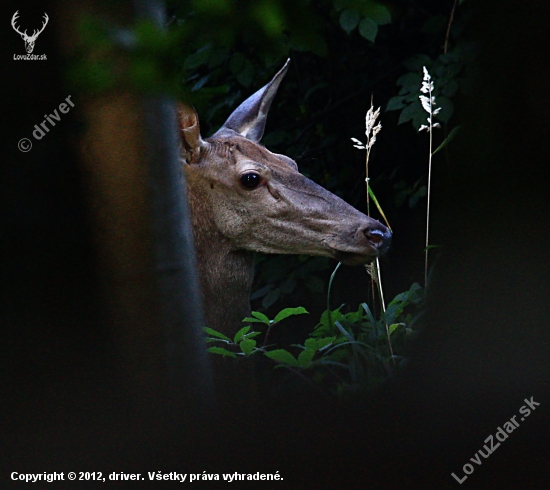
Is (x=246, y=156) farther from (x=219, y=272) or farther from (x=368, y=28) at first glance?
(x=368, y=28)

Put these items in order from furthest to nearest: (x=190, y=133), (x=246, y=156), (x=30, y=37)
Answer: (x=246, y=156) → (x=190, y=133) → (x=30, y=37)

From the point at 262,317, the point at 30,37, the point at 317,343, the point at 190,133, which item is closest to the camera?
the point at 30,37

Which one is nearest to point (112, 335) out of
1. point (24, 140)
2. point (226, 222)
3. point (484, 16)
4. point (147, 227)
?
point (147, 227)

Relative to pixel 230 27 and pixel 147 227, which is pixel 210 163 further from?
pixel 230 27

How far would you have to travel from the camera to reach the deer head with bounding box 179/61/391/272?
2.96 m

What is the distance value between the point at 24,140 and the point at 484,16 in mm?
1513

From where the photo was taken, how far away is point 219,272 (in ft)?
10.3

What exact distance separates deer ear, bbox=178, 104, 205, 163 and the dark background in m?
0.93

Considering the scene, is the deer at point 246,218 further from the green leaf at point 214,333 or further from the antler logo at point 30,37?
the antler logo at point 30,37

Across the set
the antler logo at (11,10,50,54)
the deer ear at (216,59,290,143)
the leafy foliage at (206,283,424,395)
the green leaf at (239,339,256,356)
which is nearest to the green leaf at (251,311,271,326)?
the leafy foliage at (206,283,424,395)

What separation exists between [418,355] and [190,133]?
1186 millimetres

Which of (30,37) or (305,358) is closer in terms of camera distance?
(30,37)

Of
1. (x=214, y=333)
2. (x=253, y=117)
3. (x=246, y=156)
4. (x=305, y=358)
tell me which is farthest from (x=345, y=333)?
(x=253, y=117)

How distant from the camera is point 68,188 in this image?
187 centimetres
